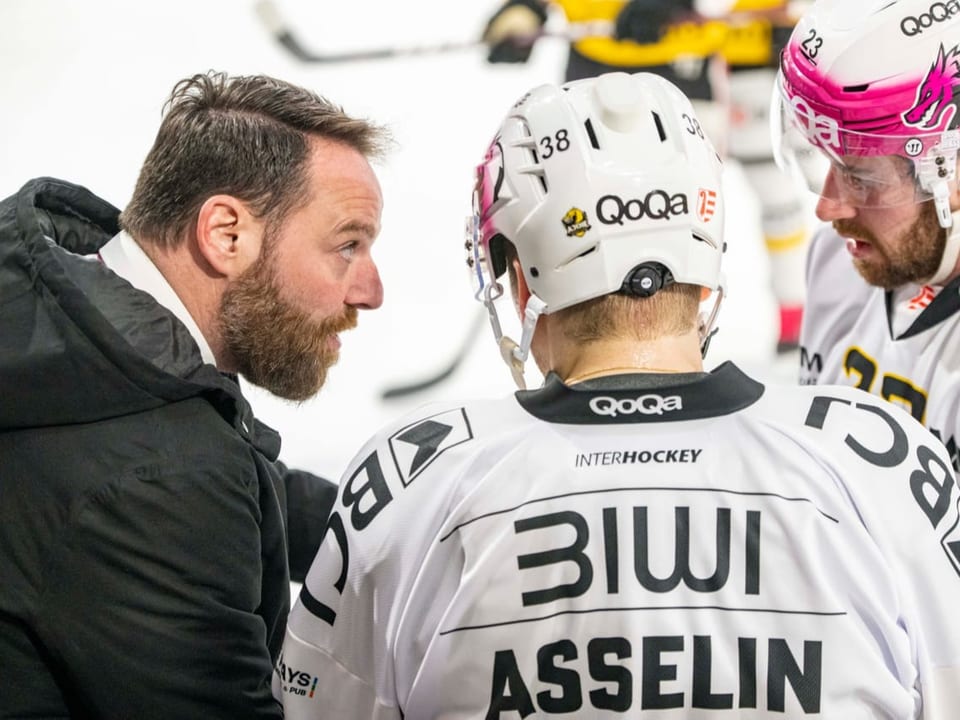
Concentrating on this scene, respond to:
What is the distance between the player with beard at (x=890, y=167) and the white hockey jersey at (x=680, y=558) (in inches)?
29.0

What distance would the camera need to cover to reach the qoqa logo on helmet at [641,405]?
47.3 inches

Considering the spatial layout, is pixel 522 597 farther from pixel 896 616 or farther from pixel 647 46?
pixel 647 46

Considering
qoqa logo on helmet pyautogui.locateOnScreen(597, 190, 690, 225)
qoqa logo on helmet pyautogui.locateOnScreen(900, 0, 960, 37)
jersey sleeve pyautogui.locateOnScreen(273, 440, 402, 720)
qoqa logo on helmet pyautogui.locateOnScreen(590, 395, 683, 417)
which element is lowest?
jersey sleeve pyautogui.locateOnScreen(273, 440, 402, 720)

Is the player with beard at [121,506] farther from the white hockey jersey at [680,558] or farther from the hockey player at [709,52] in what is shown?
the hockey player at [709,52]

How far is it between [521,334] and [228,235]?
59cm

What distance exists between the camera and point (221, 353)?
188cm

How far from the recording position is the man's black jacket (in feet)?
5.02

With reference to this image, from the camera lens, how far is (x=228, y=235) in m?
1.82

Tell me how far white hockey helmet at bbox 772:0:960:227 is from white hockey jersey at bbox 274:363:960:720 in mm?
762

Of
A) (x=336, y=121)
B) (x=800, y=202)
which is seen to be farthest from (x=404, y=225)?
(x=336, y=121)

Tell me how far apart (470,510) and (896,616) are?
40 centimetres

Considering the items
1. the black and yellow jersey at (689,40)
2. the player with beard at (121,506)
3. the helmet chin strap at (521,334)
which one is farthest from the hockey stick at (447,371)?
the helmet chin strap at (521,334)

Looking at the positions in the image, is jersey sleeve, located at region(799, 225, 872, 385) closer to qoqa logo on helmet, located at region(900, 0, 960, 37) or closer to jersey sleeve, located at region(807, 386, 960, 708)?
qoqa logo on helmet, located at region(900, 0, 960, 37)

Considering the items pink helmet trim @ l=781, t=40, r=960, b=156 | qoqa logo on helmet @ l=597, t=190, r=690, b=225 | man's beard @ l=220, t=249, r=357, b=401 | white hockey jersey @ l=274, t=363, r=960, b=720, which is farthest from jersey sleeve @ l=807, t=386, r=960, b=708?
man's beard @ l=220, t=249, r=357, b=401
